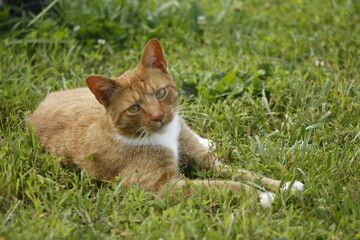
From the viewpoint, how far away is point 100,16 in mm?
5066

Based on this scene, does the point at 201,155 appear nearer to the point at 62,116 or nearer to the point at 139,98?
the point at 139,98

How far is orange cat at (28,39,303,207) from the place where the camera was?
2961mm

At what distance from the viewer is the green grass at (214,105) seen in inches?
101

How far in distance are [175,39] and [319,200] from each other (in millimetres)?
2954

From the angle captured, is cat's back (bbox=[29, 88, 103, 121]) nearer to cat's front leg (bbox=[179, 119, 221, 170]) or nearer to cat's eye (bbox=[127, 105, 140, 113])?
cat's eye (bbox=[127, 105, 140, 113])

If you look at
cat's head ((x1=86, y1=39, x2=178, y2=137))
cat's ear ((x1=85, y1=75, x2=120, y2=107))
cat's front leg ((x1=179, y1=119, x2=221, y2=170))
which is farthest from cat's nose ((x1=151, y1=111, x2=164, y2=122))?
cat's front leg ((x1=179, y1=119, x2=221, y2=170))

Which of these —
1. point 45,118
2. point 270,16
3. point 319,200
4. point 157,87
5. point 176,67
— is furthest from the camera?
point 270,16

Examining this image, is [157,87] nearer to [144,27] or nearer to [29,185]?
[29,185]

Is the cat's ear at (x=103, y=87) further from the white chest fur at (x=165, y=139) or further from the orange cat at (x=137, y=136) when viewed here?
the white chest fur at (x=165, y=139)

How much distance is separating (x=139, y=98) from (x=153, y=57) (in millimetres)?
336

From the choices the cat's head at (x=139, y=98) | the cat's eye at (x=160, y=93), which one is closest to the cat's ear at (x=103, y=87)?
the cat's head at (x=139, y=98)

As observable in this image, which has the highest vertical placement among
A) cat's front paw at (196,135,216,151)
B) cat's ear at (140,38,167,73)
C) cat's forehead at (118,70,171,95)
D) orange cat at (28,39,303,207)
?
cat's ear at (140,38,167,73)

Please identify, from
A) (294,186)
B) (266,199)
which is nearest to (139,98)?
(266,199)

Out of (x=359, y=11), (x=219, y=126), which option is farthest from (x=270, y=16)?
(x=219, y=126)
